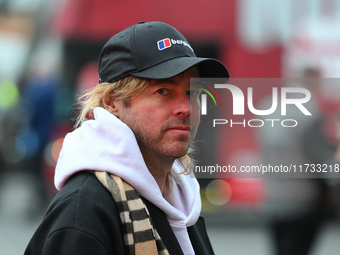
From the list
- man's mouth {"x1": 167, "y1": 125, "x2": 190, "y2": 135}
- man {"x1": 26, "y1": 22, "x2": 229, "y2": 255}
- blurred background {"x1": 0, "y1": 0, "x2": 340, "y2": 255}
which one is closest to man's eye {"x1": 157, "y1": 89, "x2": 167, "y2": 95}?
man {"x1": 26, "y1": 22, "x2": 229, "y2": 255}

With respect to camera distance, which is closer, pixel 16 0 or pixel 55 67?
pixel 55 67

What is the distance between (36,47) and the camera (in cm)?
948

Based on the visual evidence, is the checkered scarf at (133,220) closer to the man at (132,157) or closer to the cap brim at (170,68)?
the man at (132,157)

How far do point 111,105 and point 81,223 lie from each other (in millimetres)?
582

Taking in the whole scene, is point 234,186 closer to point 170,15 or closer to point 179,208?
point 170,15

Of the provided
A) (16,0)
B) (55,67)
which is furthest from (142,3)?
(16,0)

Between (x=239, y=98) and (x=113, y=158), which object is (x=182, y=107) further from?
(x=239, y=98)

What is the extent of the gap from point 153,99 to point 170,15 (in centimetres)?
658

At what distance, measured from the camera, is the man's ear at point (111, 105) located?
2.16 m

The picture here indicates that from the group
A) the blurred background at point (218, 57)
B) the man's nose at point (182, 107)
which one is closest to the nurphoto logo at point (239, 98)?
the man's nose at point (182, 107)

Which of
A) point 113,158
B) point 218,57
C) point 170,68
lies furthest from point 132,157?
point 218,57

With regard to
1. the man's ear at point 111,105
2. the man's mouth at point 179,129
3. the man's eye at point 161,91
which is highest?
the man's eye at point 161,91

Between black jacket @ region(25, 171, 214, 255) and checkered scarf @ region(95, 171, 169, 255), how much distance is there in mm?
20

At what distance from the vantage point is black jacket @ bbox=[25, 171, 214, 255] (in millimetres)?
1706
